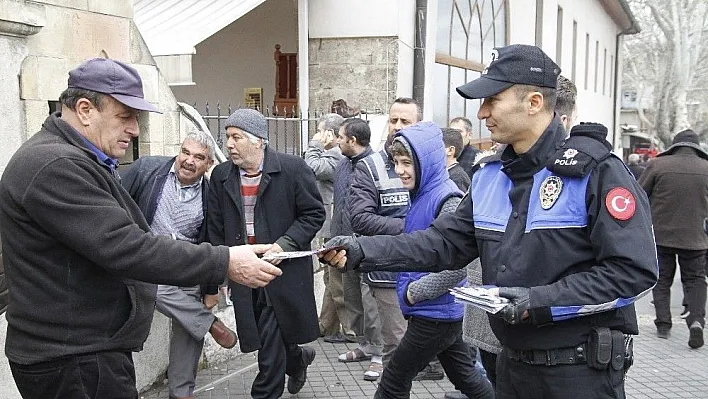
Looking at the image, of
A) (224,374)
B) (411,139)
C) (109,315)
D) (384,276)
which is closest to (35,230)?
(109,315)

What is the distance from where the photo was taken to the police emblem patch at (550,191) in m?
2.61

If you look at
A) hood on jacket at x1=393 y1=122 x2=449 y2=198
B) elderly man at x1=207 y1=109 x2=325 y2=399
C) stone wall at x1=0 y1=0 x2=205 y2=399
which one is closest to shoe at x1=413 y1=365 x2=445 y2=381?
elderly man at x1=207 y1=109 x2=325 y2=399

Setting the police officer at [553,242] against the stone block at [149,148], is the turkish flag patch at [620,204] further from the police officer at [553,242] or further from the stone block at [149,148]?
the stone block at [149,148]

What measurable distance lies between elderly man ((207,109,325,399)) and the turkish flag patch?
2.61 meters

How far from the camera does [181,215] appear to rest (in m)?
4.91

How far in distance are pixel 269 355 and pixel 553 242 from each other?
271cm

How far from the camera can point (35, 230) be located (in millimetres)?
2625

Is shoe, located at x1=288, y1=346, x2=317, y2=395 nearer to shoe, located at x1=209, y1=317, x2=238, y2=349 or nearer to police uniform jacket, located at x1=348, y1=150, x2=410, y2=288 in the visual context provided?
shoe, located at x1=209, y1=317, x2=238, y2=349

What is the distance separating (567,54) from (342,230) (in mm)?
20456

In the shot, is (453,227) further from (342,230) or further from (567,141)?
(342,230)

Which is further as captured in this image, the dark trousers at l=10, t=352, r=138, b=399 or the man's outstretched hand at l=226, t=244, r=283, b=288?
the man's outstretched hand at l=226, t=244, r=283, b=288

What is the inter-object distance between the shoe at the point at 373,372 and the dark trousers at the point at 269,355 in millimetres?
1258

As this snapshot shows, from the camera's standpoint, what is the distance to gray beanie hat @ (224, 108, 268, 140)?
4.81 meters

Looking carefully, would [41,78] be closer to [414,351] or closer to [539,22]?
[414,351]
